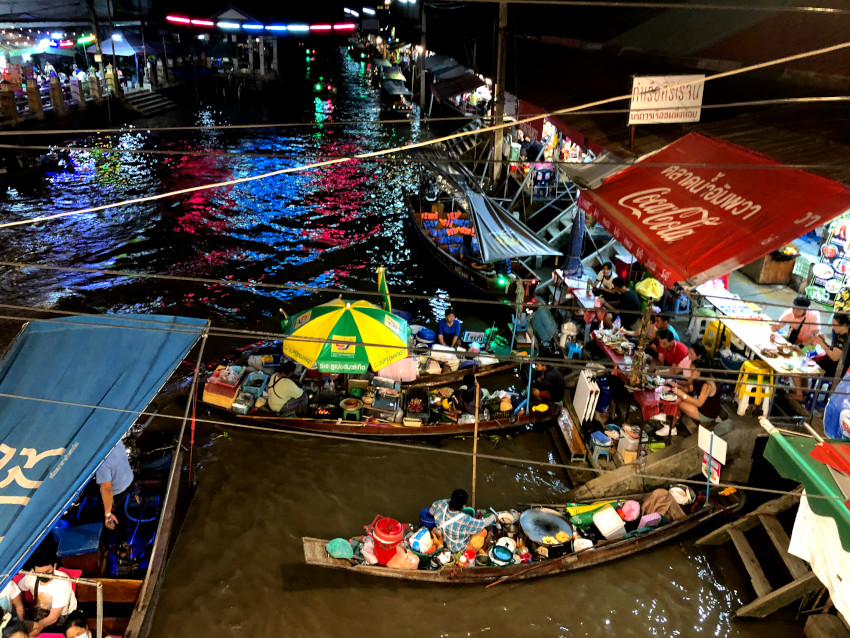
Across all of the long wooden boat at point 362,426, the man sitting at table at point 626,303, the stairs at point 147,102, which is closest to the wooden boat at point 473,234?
the man sitting at table at point 626,303

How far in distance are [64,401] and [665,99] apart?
33.6 feet

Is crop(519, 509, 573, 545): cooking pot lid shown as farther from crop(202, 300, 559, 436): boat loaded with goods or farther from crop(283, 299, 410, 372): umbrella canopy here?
crop(283, 299, 410, 372): umbrella canopy

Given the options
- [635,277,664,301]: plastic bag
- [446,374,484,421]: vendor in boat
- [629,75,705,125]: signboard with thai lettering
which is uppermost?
[629,75,705,125]: signboard with thai lettering

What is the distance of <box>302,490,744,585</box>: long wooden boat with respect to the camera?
855 cm

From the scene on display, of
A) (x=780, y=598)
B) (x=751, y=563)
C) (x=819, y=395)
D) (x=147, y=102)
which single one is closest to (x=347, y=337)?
(x=751, y=563)

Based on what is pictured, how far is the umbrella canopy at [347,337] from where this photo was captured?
10.7 metres

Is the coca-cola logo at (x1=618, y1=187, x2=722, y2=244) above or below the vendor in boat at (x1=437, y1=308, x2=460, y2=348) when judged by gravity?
above

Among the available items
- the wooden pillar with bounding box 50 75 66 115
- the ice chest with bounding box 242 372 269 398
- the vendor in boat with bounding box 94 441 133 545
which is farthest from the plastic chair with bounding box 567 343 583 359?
the wooden pillar with bounding box 50 75 66 115

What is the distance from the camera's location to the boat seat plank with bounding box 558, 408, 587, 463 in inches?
423

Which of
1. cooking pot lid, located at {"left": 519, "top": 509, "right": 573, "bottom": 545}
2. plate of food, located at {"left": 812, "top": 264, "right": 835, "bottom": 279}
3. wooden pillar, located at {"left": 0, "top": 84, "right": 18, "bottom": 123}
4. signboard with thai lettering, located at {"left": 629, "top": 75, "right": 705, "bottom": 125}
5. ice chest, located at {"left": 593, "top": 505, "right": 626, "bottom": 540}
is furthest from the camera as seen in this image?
wooden pillar, located at {"left": 0, "top": 84, "right": 18, "bottom": 123}

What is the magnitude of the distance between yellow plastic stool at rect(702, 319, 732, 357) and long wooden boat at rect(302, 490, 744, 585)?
3.49 meters

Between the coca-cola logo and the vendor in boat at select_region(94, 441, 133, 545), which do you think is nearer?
the vendor in boat at select_region(94, 441, 133, 545)

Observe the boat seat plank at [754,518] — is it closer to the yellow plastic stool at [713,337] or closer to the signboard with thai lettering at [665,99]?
the yellow plastic stool at [713,337]

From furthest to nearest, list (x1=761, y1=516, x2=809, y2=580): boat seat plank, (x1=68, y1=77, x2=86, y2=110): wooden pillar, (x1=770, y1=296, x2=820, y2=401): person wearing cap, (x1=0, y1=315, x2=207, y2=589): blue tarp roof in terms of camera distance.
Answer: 1. (x1=68, y1=77, x2=86, y2=110): wooden pillar
2. (x1=770, y1=296, x2=820, y2=401): person wearing cap
3. (x1=761, y1=516, x2=809, y2=580): boat seat plank
4. (x1=0, y1=315, x2=207, y2=589): blue tarp roof
